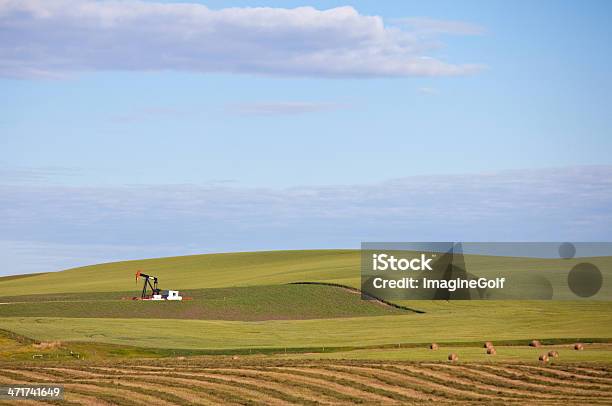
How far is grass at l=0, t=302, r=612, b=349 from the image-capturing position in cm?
6794

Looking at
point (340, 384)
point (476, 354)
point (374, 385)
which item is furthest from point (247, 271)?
point (374, 385)

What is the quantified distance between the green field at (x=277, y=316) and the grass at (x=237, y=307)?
0.33 ft

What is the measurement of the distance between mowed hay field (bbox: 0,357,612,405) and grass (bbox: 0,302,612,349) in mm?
13846

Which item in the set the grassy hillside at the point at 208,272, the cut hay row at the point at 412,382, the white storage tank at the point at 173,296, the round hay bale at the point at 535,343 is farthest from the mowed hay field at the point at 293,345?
the white storage tank at the point at 173,296

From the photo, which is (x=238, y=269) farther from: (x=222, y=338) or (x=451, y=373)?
(x=451, y=373)

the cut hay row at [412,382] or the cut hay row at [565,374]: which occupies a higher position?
the cut hay row at [565,374]

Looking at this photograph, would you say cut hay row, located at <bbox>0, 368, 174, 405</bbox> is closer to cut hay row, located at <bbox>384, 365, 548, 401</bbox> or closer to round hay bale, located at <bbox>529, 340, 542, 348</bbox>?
cut hay row, located at <bbox>384, 365, 548, 401</bbox>

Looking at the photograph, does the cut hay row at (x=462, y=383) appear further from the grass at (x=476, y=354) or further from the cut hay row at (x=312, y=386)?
the cut hay row at (x=312, y=386)

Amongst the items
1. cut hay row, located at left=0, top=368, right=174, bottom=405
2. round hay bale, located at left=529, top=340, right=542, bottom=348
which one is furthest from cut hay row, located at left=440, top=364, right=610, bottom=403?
cut hay row, located at left=0, top=368, right=174, bottom=405

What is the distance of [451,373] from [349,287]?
165ft

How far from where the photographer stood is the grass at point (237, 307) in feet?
292

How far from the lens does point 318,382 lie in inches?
1850

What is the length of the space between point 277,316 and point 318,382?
42.0 meters

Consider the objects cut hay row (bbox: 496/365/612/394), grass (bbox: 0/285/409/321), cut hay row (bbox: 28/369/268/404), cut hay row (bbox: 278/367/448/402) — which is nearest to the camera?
cut hay row (bbox: 28/369/268/404)
